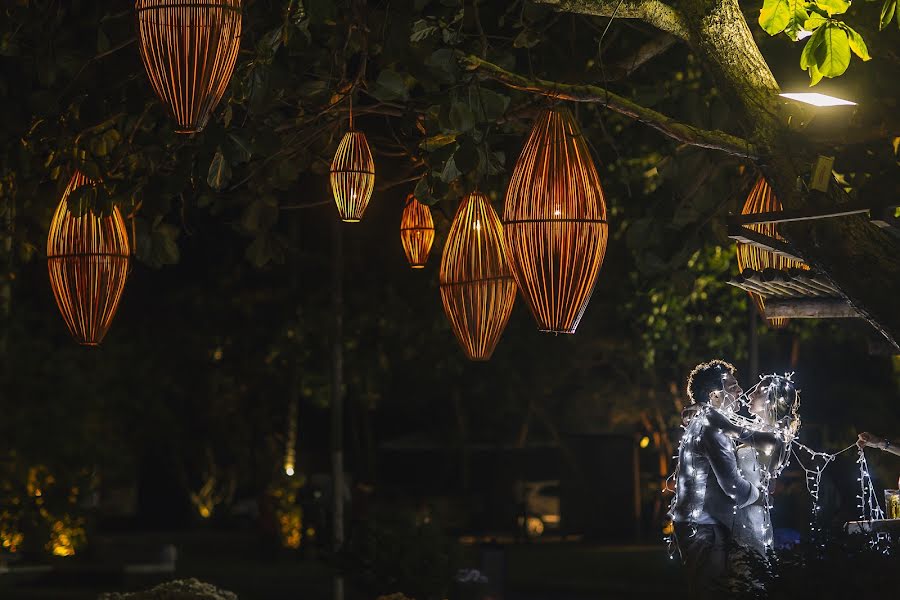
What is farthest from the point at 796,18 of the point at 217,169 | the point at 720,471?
the point at 720,471

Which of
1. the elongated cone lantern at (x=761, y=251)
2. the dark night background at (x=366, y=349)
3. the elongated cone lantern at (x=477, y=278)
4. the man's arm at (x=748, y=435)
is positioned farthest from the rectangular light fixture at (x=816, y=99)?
the man's arm at (x=748, y=435)

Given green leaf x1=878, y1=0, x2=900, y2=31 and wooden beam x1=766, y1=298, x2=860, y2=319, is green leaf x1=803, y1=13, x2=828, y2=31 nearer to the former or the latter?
green leaf x1=878, y1=0, x2=900, y2=31

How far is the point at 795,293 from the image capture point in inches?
323

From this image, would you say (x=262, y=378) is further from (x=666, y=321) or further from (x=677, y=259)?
(x=677, y=259)

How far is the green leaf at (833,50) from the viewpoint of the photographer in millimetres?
5691

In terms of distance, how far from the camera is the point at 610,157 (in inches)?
423

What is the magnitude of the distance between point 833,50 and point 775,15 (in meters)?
0.36

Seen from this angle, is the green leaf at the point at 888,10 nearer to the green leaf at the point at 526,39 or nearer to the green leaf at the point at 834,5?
the green leaf at the point at 834,5

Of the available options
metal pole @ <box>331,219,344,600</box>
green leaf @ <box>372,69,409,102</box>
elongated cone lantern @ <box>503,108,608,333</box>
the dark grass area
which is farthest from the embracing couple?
metal pole @ <box>331,219,344,600</box>

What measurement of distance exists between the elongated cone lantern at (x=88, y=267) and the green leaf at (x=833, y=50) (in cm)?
392

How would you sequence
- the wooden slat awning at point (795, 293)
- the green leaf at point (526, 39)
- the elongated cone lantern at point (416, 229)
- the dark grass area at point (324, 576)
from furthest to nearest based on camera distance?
the dark grass area at point (324, 576) → the elongated cone lantern at point (416, 229) → the green leaf at point (526, 39) → the wooden slat awning at point (795, 293)

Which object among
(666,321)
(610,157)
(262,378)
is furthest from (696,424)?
(262,378)

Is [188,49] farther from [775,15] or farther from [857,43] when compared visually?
[857,43]

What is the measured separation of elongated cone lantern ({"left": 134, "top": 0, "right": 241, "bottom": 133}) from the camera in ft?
19.0
